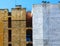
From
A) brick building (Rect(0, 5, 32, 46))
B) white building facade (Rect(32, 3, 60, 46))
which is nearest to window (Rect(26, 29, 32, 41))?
brick building (Rect(0, 5, 32, 46))

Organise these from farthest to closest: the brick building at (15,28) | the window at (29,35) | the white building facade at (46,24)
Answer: the window at (29,35) → the brick building at (15,28) → the white building facade at (46,24)

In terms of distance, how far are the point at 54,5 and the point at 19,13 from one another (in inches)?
152

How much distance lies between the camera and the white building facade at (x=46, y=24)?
939 inches

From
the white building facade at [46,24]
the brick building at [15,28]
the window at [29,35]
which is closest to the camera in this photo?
the white building facade at [46,24]

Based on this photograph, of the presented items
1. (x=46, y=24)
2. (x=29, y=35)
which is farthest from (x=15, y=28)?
(x=46, y=24)

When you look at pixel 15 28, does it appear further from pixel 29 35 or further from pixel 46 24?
pixel 46 24

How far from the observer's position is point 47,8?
2434 cm

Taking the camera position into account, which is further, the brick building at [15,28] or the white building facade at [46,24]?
the brick building at [15,28]

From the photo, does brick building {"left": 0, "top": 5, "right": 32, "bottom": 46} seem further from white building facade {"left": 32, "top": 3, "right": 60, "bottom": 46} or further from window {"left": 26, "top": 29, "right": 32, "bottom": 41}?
white building facade {"left": 32, "top": 3, "right": 60, "bottom": 46}

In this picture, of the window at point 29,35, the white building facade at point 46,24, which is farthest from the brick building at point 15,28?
the white building facade at point 46,24

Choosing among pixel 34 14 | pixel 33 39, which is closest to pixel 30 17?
pixel 34 14

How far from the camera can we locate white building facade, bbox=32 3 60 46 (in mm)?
23859

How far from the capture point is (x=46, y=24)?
24141 millimetres

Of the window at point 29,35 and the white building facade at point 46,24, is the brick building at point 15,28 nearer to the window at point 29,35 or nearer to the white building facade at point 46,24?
the window at point 29,35
